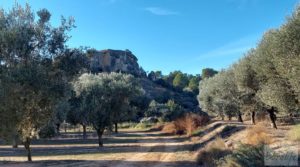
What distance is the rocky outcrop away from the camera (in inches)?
6029

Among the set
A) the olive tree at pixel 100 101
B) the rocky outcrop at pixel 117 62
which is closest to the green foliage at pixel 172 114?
the olive tree at pixel 100 101

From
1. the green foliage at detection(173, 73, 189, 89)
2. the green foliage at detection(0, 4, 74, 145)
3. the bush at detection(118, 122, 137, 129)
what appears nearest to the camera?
the green foliage at detection(0, 4, 74, 145)

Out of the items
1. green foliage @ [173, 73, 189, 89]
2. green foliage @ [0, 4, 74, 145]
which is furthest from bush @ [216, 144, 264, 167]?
green foliage @ [173, 73, 189, 89]

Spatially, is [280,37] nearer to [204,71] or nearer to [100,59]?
[100,59]

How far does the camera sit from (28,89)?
23.5 metres

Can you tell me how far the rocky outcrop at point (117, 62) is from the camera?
15312 centimetres

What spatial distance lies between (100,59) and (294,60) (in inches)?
5465

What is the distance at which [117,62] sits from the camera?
530ft

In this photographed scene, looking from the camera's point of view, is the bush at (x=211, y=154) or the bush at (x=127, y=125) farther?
the bush at (x=127, y=125)

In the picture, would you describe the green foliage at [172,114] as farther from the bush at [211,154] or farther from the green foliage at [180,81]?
the green foliage at [180,81]

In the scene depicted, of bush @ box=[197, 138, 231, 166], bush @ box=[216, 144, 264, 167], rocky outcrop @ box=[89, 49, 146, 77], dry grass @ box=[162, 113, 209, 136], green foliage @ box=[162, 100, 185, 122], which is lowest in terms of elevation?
bush @ box=[197, 138, 231, 166]

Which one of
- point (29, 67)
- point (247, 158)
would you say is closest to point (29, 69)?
point (29, 67)

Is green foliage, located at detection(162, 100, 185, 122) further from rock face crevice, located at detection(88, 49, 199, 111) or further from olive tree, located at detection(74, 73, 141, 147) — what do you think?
olive tree, located at detection(74, 73, 141, 147)

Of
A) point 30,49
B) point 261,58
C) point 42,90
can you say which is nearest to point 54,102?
point 42,90
